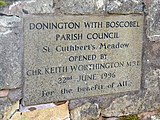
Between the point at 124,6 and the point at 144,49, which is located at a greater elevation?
the point at 124,6

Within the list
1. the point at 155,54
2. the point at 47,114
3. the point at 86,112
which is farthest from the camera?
the point at 155,54

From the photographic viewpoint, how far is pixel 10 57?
2109 millimetres

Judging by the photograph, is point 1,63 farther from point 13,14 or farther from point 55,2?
point 55,2

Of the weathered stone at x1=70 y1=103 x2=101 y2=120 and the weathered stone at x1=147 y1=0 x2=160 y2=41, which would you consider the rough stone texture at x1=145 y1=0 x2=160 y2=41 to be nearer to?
the weathered stone at x1=147 y1=0 x2=160 y2=41

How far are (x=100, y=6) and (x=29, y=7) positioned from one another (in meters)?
0.53

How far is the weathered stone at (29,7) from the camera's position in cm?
207

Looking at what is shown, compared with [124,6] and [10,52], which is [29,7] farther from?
[124,6]

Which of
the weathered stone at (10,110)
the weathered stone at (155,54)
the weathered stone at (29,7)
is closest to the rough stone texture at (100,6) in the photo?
the weathered stone at (29,7)

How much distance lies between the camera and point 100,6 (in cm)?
232

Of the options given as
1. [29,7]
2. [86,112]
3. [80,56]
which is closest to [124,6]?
[80,56]

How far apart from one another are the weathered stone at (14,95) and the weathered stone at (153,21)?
43.0 inches

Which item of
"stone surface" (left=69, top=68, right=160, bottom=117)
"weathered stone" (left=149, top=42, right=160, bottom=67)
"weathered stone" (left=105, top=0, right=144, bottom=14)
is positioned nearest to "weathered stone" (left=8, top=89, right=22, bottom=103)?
"stone surface" (left=69, top=68, right=160, bottom=117)

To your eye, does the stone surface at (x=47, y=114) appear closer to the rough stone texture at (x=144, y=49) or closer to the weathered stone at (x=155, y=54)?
the rough stone texture at (x=144, y=49)

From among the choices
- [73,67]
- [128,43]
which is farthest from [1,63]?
[128,43]
